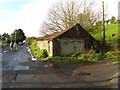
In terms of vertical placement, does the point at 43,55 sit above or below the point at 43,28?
below

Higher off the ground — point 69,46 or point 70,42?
point 70,42

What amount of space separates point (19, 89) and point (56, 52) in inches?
710

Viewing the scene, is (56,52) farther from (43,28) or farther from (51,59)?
(43,28)

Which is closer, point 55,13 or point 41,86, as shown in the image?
point 41,86

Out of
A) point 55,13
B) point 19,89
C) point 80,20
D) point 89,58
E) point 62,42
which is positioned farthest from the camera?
point 55,13

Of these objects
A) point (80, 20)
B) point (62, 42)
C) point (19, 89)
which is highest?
point (80, 20)

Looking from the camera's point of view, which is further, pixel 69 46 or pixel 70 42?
pixel 70 42

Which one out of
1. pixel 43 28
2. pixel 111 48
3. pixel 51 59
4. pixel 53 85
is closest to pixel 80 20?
pixel 43 28

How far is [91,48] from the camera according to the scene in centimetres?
3105

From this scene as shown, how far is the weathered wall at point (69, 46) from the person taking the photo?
30.3 m

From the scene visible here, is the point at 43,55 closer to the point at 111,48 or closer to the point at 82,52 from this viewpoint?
the point at 82,52

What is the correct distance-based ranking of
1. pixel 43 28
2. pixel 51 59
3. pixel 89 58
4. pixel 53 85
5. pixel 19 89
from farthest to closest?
pixel 43 28 < pixel 51 59 < pixel 89 58 < pixel 53 85 < pixel 19 89

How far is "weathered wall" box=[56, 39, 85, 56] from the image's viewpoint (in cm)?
3030

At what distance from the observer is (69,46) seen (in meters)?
30.4
